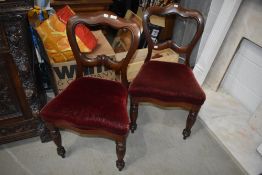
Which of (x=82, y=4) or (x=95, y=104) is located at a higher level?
(x=82, y=4)

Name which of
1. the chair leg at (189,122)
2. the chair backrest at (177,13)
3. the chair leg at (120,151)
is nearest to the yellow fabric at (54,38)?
the chair backrest at (177,13)

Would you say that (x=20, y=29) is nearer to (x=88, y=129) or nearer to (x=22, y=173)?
(x=88, y=129)

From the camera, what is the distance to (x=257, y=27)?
5.62ft

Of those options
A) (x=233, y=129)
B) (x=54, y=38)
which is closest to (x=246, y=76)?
(x=233, y=129)

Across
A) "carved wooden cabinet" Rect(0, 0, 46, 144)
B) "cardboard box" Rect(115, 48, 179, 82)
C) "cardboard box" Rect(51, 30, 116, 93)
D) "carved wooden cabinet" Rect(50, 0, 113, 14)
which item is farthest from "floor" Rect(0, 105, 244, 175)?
"carved wooden cabinet" Rect(50, 0, 113, 14)

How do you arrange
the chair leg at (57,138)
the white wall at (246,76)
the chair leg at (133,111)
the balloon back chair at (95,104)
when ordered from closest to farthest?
the balloon back chair at (95,104) → the chair leg at (57,138) → the chair leg at (133,111) → the white wall at (246,76)

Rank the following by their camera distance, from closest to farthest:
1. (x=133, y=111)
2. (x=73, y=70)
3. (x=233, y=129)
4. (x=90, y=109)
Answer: (x=90, y=109) → (x=133, y=111) → (x=73, y=70) → (x=233, y=129)

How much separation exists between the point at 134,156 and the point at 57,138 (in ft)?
1.88

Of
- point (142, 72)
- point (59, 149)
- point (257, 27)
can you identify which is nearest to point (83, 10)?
point (142, 72)

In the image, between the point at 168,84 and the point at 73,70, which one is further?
the point at 73,70

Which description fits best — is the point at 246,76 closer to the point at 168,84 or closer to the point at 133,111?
the point at 168,84

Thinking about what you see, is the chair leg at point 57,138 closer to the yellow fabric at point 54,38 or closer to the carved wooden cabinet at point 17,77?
the carved wooden cabinet at point 17,77

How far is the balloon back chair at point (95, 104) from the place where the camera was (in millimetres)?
1222

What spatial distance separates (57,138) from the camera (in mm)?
1445
